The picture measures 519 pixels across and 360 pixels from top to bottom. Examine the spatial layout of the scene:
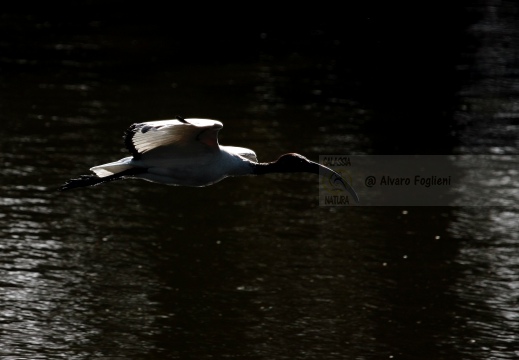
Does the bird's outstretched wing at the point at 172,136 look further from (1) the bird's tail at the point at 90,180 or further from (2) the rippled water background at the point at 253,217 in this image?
(2) the rippled water background at the point at 253,217

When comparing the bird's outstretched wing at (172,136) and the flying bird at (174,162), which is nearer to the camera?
the bird's outstretched wing at (172,136)

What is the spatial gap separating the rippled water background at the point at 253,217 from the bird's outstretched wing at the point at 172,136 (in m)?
5.39

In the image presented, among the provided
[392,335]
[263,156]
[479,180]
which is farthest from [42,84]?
[392,335]

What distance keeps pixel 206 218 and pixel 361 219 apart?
3.16 metres

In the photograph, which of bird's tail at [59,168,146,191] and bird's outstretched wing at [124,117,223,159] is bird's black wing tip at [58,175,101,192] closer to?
bird's tail at [59,168,146,191]

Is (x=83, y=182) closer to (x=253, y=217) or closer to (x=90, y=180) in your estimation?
(x=90, y=180)

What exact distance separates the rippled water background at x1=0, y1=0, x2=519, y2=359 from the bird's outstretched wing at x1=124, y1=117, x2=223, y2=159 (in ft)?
17.7

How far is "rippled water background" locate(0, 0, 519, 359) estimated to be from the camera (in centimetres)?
1842

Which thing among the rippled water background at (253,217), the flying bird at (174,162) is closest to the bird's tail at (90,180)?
the flying bird at (174,162)

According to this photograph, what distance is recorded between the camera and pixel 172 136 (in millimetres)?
12875

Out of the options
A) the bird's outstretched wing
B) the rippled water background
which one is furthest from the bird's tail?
the rippled water background

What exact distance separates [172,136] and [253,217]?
1007cm

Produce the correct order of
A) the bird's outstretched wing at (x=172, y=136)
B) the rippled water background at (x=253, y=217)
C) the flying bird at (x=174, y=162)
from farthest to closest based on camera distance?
the rippled water background at (x=253, y=217) < the flying bird at (x=174, y=162) < the bird's outstretched wing at (x=172, y=136)

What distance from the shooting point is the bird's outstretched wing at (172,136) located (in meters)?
12.3
